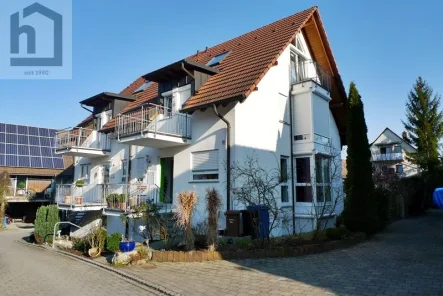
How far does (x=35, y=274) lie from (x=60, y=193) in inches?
358

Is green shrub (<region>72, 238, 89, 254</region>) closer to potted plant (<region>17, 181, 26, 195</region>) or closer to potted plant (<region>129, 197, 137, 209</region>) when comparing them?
potted plant (<region>129, 197, 137, 209</region>)

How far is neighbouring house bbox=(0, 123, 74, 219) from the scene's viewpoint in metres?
32.7

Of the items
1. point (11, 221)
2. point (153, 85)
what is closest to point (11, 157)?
point (11, 221)

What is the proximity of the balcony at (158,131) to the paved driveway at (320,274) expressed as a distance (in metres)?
5.82

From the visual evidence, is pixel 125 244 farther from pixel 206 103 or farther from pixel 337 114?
pixel 337 114

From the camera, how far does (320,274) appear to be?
24.1 feet

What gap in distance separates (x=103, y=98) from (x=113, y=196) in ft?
25.0

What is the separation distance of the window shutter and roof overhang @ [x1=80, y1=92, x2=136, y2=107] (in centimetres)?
841

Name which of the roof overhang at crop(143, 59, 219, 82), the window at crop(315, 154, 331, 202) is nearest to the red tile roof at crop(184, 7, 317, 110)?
the roof overhang at crop(143, 59, 219, 82)

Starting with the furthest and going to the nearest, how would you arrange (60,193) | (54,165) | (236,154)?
(54,165) < (60,193) < (236,154)

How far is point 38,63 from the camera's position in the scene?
46.6 feet

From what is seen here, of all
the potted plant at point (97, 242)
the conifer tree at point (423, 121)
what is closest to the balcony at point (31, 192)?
the potted plant at point (97, 242)

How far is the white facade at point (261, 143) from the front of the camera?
12.7 m

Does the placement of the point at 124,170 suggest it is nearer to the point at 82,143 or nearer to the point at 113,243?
the point at 82,143
